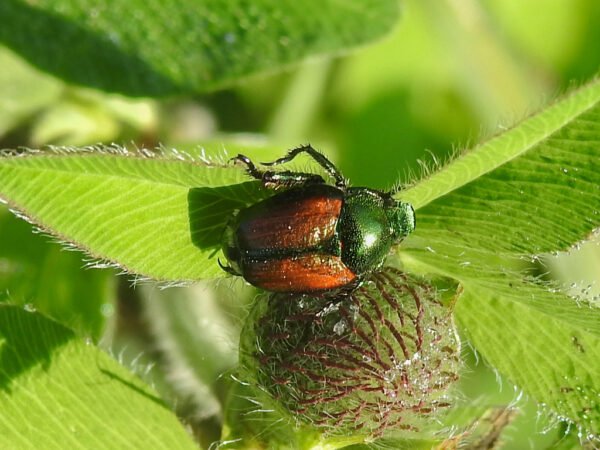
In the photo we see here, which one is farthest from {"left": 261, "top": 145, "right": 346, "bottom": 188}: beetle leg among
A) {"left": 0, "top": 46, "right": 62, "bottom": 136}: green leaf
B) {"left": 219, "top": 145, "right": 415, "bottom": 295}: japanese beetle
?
{"left": 0, "top": 46, "right": 62, "bottom": 136}: green leaf

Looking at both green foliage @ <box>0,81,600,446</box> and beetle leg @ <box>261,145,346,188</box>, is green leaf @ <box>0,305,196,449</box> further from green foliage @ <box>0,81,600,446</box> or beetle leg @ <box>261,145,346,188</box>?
beetle leg @ <box>261,145,346,188</box>

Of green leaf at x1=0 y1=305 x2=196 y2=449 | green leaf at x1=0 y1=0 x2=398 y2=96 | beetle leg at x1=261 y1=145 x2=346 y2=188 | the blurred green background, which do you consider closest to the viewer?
green leaf at x1=0 y1=305 x2=196 y2=449

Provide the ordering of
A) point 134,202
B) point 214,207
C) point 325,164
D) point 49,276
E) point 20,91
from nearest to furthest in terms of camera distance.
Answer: point 134,202
point 214,207
point 325,164
point 49,276
point 20,91

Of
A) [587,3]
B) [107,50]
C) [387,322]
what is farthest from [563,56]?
[387,322]

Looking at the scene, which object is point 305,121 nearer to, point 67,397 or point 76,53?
point 76,53

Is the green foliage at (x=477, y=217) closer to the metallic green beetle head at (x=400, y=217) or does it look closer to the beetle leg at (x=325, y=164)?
the metallic green beetle head at (x=400, y=217)

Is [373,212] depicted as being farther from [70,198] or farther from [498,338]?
[70,198]

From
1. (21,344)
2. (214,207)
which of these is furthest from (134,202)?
(21,344)
